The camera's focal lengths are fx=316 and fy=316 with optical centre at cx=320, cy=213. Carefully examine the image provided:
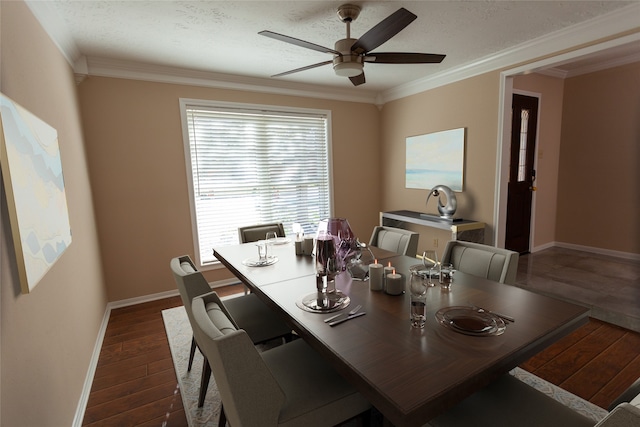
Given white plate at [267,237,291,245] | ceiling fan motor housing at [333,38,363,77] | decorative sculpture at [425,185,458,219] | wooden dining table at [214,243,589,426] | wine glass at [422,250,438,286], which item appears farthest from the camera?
decorative sculpture at [425,185,458,219]

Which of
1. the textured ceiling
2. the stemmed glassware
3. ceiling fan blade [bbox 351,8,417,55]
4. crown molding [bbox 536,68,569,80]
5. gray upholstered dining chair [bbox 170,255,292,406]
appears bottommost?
gray upholstered dining chair [bbox 170,255,292,406]

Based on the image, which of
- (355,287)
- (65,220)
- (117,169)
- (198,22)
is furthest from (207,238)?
(355,287)

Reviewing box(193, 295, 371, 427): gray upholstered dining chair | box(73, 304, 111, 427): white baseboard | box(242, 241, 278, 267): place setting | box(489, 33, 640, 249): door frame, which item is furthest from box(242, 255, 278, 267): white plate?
box(489, 33, 640, 249): door frame

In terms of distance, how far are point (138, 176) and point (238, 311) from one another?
2209mm

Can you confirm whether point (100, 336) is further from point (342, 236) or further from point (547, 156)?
point (547, 156)

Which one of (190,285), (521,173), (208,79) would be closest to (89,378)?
(190,285)

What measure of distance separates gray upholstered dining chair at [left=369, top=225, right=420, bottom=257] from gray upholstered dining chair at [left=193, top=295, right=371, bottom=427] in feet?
4.40

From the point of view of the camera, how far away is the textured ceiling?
7.27 feet

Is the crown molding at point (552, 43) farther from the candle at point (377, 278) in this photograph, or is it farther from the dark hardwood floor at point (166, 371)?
the candle at point (377, 278)

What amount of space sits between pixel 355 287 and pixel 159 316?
7.96 ft

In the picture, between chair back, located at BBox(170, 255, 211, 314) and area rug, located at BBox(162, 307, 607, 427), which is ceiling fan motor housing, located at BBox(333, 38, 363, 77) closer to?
chair back, located at BBox(170, 255, 211, 314)

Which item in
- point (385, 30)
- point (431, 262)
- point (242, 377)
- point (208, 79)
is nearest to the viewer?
point (242, 377)

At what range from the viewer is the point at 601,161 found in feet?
14.3

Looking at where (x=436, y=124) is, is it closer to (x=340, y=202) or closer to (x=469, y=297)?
(x=340, y=202)
